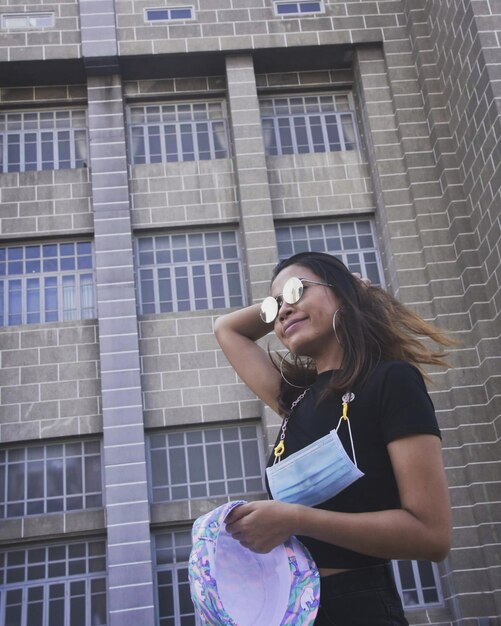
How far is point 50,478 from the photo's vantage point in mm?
13555

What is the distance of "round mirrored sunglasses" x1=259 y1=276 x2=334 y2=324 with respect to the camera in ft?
8.20

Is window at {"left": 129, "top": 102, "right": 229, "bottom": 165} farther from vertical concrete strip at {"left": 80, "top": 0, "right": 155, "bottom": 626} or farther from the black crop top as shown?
the black crop top

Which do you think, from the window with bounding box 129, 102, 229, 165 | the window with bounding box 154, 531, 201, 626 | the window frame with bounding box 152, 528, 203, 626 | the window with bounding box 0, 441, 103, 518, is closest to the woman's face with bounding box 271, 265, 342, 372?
the window frame with bounding box 152, 528, 203, 626

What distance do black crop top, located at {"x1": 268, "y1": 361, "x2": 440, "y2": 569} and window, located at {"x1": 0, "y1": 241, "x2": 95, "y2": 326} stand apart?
41.9 feet

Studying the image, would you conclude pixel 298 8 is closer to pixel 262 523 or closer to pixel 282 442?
pixel 282 442

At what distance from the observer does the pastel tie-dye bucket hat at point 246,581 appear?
2.00 m

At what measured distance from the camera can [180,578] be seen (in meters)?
13.0

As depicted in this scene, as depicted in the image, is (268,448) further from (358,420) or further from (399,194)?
(358,420)

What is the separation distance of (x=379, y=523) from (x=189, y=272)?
13.1m

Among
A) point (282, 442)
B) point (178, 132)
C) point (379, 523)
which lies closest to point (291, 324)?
point (282, 442)

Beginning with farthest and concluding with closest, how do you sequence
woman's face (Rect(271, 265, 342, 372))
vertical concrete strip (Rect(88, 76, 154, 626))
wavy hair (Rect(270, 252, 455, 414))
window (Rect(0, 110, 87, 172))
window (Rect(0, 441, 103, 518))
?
window (Rect(0, 110, 87, 172)), window (Rect(0, 441, 103, 518)), vertical concrete strip (Rect(88, 76, 154, 626)), woman's face (Rect(271, 265, 342, 372)), wavy hair (Rect(270, 252, 455, 414))

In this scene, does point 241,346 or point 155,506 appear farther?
point 155,506

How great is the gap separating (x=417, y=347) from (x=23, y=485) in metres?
12.1

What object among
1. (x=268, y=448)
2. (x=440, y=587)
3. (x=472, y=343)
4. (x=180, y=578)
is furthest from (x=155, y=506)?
(x=472, y=343)
